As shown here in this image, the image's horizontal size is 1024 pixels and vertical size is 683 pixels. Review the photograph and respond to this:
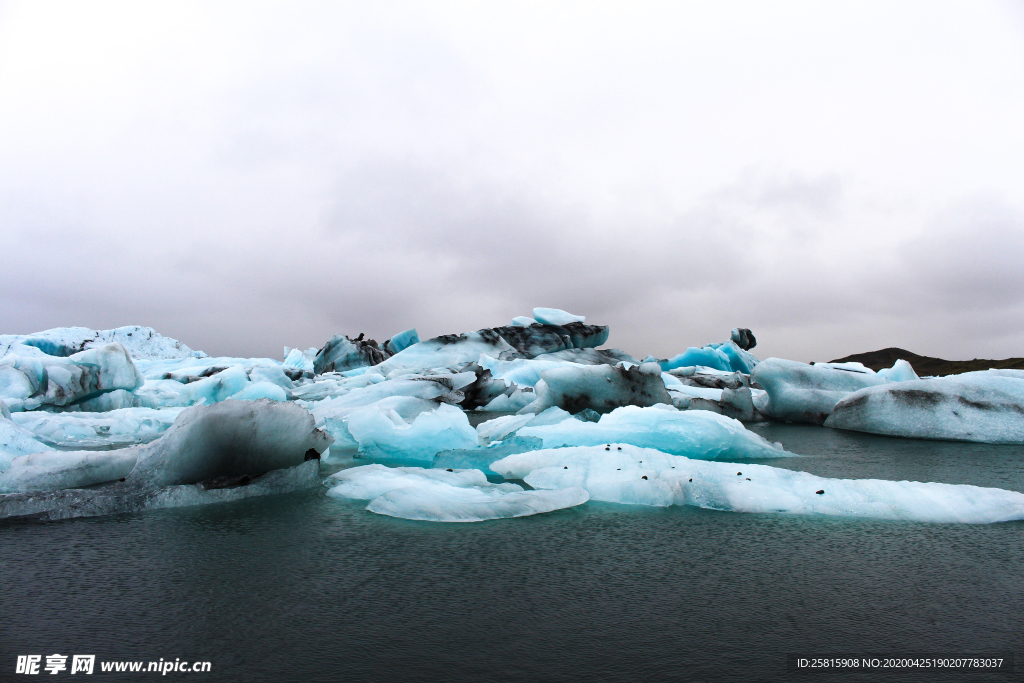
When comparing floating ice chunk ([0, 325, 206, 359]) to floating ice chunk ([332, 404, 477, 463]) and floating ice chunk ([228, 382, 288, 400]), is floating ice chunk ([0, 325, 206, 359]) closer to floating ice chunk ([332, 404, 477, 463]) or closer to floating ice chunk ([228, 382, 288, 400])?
floating ice chunk ([228, 382, 288, 400])

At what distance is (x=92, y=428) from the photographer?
692cm

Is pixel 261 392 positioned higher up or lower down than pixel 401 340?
lower down

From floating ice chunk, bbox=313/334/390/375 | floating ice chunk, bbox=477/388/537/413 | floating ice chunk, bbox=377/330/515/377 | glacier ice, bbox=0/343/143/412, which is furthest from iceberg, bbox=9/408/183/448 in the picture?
floating ice chunk, bbox=313/334/390/375

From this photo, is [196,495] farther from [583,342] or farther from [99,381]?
[583,342]

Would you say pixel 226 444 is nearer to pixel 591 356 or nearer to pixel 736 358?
pixel 591 356

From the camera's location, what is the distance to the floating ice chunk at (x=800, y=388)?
8516mm

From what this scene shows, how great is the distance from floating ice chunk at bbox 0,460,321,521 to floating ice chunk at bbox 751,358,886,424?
7223mm

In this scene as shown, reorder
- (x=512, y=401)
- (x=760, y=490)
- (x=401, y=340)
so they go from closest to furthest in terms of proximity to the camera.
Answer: (x=760, y=490)
(x=512, y=401)
(x=401, y=340)

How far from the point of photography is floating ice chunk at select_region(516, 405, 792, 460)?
507 centimetres

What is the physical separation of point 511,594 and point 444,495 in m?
1.36

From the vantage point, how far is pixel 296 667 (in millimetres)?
1438

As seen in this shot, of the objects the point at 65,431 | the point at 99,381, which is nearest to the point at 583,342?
the point at 99,381

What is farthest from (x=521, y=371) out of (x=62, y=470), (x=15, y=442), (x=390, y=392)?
(x=62, y=470)

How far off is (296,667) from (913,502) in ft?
9.88
